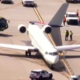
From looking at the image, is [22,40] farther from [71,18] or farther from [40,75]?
[40,75]

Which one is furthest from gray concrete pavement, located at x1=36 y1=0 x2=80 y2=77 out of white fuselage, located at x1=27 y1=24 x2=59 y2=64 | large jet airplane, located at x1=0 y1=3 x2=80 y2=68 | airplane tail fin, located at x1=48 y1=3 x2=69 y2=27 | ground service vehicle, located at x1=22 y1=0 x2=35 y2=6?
white fuselage, located at x1=27 y1=24 x2=59 y2=64

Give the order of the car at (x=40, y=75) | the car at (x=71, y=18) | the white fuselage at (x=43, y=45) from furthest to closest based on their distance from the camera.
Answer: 1. the car at (x=71, y=18)
2. the white fuselage at (x=43, y=45)
3. the car at (x=40, y=75)

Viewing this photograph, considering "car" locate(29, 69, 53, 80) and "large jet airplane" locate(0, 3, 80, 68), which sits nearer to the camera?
"car" locate(29, 69, 53, 80)

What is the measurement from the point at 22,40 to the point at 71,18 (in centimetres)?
1482

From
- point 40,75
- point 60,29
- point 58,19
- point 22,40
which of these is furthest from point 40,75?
point 60,29

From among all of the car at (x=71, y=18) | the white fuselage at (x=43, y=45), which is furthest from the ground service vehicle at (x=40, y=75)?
the car at (x=71, y=18)

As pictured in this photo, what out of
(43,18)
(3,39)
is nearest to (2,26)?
(3,39)

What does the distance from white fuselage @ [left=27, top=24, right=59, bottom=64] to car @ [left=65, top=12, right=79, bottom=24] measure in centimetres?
1583

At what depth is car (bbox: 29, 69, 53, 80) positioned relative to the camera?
52844 mm

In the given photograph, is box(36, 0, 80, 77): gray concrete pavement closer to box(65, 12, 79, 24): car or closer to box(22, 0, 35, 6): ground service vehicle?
box(65, 12, 79, 24): car

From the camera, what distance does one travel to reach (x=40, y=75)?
52.8 m

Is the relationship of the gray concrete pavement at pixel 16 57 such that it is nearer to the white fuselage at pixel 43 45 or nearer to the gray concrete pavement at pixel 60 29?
the white fuselage at pixel 43 45

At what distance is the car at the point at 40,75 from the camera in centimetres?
5284

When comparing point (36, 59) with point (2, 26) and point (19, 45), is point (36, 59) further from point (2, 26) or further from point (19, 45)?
point (2, 26)
